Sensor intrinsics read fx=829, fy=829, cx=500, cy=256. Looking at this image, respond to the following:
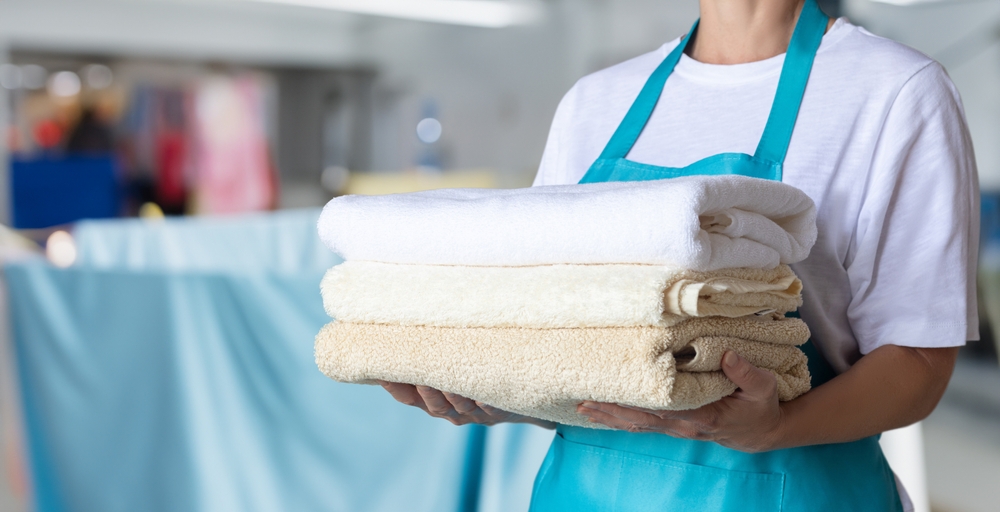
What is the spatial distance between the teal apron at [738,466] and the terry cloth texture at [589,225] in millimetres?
117

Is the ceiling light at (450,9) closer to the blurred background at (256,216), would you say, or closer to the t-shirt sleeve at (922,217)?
the blurred background at (256,216)

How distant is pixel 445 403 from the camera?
0.64 meters

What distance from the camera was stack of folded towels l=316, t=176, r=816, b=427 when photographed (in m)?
0.48

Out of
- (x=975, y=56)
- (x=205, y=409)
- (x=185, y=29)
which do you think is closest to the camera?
(x=205, y=409)

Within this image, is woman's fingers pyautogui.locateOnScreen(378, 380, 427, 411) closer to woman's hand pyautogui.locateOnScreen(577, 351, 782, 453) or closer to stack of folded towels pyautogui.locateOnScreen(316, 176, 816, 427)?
stack of folded towels pyautogui.locateOnScreen(316, 176, 816, 427)

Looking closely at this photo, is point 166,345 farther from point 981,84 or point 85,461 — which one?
point 981,84

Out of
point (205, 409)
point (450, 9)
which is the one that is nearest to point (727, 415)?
point (205, 409)

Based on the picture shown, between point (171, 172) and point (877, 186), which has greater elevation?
point (877, 186)

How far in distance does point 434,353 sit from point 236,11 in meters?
7.06

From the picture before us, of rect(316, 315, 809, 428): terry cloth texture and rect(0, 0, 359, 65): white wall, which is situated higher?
rect(0, 0, 359, 65): white wall

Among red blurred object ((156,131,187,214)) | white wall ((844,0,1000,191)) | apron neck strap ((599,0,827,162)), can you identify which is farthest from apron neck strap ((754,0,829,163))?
red blurred object ((156,131,187,214))

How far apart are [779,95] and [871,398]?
25 cm

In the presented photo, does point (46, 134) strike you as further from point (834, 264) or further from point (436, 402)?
point (834, 264)

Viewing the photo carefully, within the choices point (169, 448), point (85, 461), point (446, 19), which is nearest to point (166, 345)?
point (169, 448)
